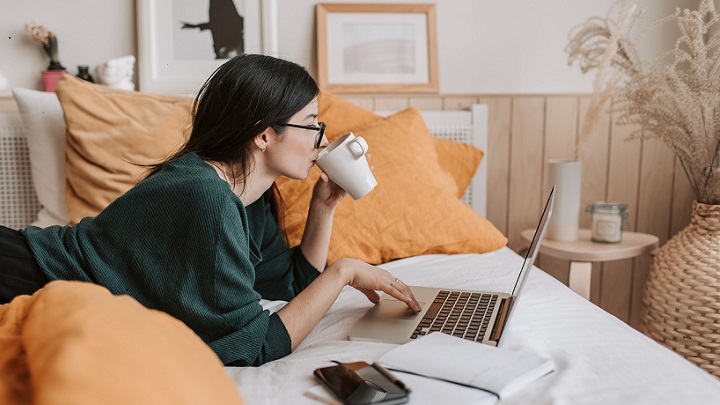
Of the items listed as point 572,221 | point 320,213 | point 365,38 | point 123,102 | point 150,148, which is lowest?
point 572,221

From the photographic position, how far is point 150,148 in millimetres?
1896

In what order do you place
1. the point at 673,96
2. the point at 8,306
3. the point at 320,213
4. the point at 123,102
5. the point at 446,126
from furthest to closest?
the point at 446,126 < the point at 123,102 < the point at 673,96 < the point at 320,213 < the point at 8,306

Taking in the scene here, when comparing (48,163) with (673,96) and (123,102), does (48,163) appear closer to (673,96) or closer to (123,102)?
(123,102)

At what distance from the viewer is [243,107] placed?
4.16ft

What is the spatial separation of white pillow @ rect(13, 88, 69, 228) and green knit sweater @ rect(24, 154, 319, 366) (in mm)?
880

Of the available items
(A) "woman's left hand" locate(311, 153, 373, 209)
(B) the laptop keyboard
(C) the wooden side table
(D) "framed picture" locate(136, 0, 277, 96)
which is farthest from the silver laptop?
(D) "framed picture" locate(136, 0, 277, 96)

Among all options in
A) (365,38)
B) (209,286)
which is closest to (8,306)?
(209,286)

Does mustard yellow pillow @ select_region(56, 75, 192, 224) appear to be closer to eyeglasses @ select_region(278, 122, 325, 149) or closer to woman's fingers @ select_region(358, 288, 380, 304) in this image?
eyeglasses @ select_region(278, 122, 325, 149)

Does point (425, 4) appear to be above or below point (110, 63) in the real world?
above

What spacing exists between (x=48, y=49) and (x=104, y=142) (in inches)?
19.8

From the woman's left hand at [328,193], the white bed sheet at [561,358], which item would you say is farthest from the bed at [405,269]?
the woman's left hand at [328,193]

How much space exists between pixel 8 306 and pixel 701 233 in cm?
172

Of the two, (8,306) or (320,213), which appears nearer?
(8,306)

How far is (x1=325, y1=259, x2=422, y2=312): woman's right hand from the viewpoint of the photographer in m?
1.20
